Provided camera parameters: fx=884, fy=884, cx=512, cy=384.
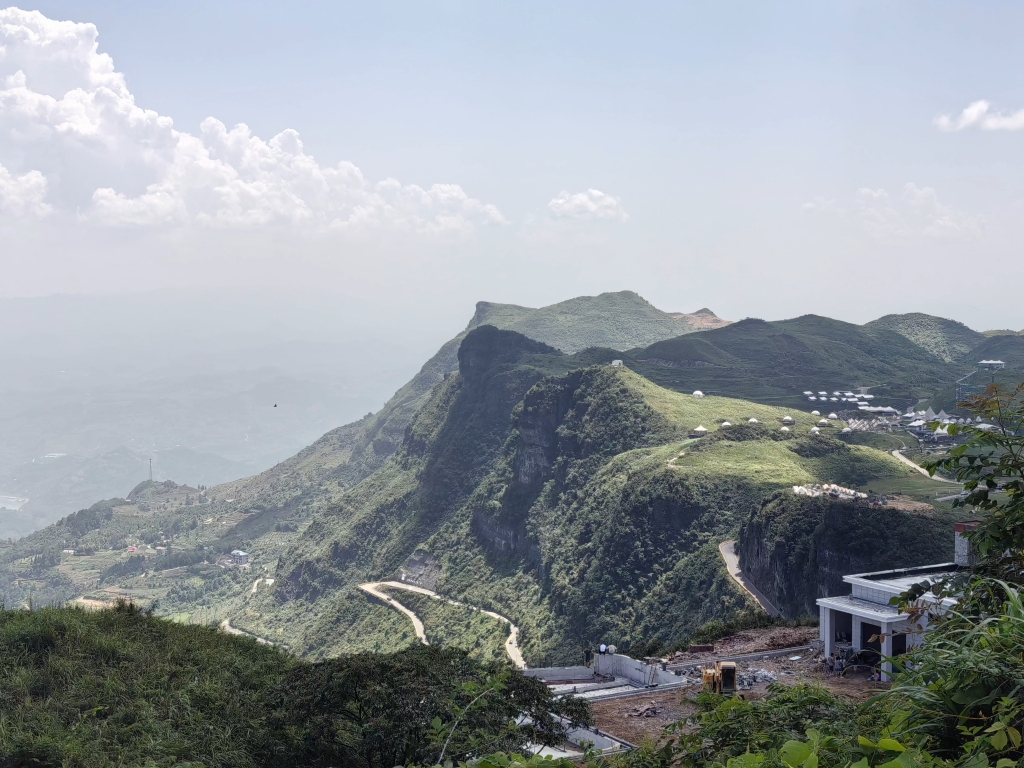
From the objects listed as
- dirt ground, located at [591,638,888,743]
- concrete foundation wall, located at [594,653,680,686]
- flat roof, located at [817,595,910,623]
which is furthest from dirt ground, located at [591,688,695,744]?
flat roof, located at [817,595,910,623]

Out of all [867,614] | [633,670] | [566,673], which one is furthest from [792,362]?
[633,670]

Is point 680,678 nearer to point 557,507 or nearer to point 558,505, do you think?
point 557,507

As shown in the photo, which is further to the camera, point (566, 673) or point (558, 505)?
point (558, 505)

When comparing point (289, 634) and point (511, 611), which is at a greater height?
point (511, 611)

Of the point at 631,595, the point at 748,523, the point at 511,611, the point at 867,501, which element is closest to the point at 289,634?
the point at 511,611

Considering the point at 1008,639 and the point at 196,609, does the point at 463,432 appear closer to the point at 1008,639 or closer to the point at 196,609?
the point at 196,609

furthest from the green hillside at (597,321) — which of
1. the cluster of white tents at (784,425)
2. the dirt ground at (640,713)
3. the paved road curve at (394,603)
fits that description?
the dirt ground at (640,713)

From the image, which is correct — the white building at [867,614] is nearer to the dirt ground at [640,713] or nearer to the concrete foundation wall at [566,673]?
the dirt ground at [640,713]
